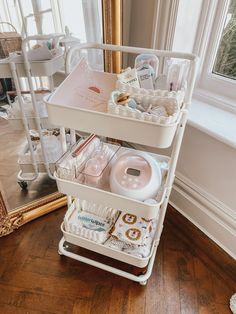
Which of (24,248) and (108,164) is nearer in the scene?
(108,164)

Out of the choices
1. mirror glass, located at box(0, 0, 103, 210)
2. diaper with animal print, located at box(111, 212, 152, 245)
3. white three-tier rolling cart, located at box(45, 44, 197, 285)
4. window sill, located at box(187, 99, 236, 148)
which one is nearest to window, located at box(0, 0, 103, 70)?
mirror glass, located at box(0, 0, 103, 210)

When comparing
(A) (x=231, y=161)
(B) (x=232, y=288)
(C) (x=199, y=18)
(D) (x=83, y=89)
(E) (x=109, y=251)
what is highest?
(C) (x=199, y=18)

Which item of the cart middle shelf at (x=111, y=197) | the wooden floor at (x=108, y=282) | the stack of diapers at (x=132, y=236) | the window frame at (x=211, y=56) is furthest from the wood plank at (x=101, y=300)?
the window frame at (x=211, y=56)

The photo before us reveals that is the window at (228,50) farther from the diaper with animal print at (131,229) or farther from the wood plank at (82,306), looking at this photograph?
the wood plank at (82,306)

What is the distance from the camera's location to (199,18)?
3.63ft

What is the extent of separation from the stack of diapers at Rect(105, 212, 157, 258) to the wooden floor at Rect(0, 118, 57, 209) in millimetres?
521

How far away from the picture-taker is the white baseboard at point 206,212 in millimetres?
1148

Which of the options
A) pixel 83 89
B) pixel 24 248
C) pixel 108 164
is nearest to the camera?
pixel 83 89

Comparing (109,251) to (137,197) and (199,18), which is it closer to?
(137,197)

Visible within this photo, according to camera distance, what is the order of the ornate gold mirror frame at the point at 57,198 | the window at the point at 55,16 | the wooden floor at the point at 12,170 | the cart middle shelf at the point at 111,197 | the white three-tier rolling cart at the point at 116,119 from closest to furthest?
the white three-tier rolling cart at the point at 116,119, the cart middle shelf at the point at 111,197, the window at the point at 55,16, the ornate gold mirror frame at the point at 57,198, the wooden floor at the point at 12,170

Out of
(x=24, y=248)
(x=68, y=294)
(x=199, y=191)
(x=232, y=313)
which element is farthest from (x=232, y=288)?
(x=24, y=248)

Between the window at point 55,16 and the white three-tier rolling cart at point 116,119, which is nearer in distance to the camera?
the white three-tier rolling cart at point 116,119

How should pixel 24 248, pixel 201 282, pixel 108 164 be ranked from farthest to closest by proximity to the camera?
pixel 24 248
pixel 201 282
pixel 108 164

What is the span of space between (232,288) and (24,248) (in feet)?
3.17
